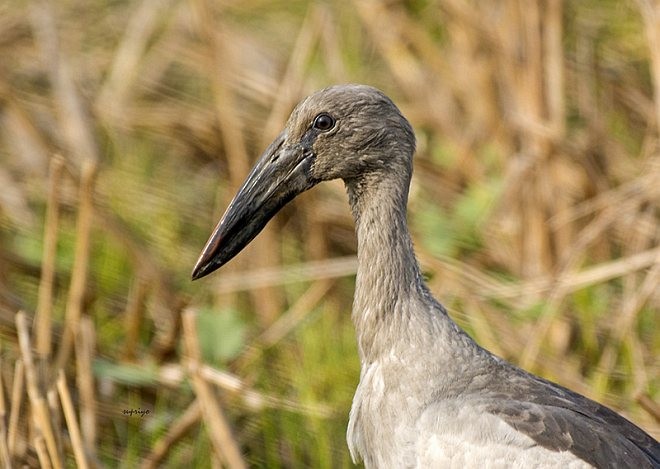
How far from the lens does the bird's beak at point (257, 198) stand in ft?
13.0

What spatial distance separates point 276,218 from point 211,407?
2.21 metres

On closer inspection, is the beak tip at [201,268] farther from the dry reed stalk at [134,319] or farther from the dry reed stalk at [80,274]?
the dry reed stalk at [134,319]

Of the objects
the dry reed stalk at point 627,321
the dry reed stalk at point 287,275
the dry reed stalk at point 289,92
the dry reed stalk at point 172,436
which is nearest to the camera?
the dry reed stalk at point 172,436

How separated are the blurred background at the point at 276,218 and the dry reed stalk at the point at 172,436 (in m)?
0.01

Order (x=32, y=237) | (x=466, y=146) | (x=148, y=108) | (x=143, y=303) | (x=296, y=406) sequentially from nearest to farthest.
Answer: (x=296, y=406)
(x=143, y=303)
(x=32, y=237)
(x=466, y=146)
(x=148, y=108)

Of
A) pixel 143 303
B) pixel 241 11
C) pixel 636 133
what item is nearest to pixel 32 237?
pixel 143 303

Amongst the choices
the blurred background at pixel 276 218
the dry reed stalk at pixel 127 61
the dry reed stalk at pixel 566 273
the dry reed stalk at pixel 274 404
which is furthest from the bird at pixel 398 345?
the dry reed stalk at pixel 127 61

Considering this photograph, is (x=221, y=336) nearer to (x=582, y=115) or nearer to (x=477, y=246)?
(x=477, y=246)

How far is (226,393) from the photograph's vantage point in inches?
202

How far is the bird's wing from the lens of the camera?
11.6 ft

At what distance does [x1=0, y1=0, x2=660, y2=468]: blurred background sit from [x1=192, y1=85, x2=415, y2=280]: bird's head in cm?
51

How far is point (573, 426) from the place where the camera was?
3.61 meters

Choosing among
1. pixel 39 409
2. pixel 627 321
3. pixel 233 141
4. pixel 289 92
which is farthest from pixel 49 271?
pixel 627 321

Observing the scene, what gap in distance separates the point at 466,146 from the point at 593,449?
11.2ft
